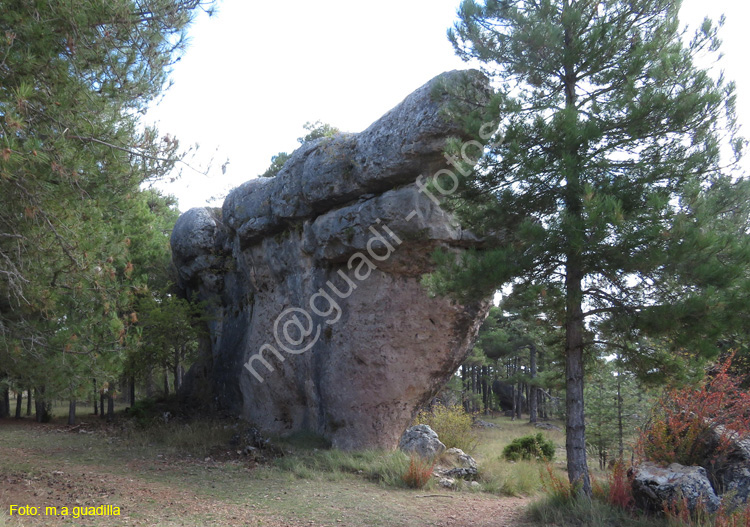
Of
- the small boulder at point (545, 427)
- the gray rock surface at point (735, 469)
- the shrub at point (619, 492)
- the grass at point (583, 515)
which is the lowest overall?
the small boulder at point (545, 427)

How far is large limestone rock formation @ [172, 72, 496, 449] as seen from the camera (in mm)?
9781

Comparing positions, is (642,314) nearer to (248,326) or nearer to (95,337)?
(95,337)

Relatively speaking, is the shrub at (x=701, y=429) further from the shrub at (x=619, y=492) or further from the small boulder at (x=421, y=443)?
the small boulder at (x=421, y=443)

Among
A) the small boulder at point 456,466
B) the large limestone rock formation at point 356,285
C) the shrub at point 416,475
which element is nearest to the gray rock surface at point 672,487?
the shrub at point 416,475

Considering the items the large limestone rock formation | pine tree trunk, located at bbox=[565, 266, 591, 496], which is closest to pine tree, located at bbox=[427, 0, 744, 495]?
pine tree trunk, located at bbox=[565, 266, 591, 496]

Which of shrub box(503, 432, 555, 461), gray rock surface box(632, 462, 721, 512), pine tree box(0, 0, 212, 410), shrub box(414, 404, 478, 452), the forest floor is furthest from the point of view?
shrub box(414, 404, 478, 452)

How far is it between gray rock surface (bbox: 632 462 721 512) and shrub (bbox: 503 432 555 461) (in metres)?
5.41

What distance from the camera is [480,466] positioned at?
32.9ft

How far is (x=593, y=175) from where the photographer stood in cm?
653

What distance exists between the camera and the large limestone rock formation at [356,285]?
385 inches

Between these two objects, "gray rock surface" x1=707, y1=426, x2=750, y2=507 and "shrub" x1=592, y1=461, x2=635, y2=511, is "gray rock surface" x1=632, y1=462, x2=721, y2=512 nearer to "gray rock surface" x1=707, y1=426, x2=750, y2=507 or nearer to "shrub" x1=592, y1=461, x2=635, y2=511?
"shrub" x1=592, y1=461, x2=635, y2=511

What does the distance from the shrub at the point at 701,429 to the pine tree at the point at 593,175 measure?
110cm

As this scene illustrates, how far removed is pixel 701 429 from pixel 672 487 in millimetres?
1148

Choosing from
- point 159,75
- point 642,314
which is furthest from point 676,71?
point 159,75
